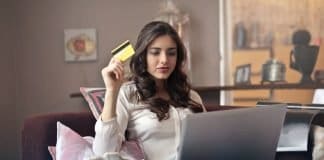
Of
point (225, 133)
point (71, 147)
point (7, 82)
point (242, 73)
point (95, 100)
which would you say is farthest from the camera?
point (242, 73)

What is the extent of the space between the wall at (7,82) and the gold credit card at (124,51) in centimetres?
174

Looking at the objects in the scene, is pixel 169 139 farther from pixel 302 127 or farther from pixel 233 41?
pixel 233 41

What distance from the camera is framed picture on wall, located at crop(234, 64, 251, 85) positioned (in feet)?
11.3

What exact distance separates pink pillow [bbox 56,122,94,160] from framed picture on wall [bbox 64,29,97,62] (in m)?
1.52

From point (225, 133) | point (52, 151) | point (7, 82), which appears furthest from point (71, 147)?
point (7, 82)

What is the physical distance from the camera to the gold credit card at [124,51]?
1477 mm

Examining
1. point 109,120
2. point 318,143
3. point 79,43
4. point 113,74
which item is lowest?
point 318,143

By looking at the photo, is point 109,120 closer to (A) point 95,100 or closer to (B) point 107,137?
(B) point 107,137

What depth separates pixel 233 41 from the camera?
3.43m

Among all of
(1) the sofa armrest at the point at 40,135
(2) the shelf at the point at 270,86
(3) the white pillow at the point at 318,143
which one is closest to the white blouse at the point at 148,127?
(1) the sofa armrest at the point at 40,135

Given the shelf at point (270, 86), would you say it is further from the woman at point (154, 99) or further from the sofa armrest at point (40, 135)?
the sofa armrest at point (40, 135)

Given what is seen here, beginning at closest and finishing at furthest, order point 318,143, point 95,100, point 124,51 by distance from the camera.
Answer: point 124,51
point 318,143
point 95,100

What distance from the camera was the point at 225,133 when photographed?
4.40 ft

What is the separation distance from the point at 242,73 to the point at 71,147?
1975 millimetres
